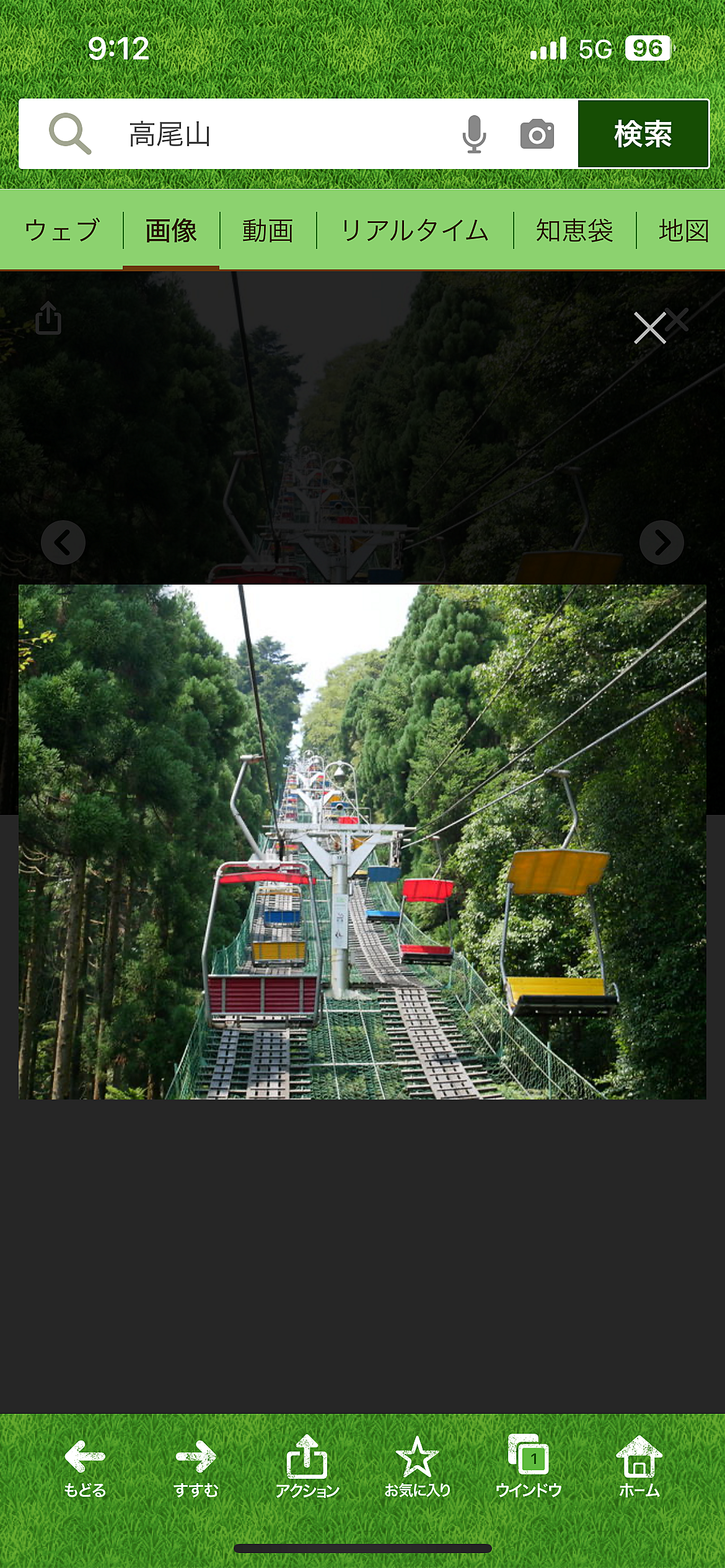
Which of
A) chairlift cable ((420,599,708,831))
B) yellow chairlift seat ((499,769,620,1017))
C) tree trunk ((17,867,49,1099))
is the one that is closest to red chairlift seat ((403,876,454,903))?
chairlift cable ((420,599,708,831))

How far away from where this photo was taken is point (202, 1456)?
3.95m

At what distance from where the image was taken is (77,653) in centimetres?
676

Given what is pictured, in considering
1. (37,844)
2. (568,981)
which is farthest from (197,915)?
(568,981)

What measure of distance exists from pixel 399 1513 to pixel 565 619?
4711 mm

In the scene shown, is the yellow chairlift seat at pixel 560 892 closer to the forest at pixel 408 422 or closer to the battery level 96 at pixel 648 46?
the forest at pixel 408 422

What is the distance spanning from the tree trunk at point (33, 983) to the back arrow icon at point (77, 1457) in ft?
9.64

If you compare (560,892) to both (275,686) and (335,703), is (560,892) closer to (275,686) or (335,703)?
(335,703)

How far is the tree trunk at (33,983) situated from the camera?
682 cm

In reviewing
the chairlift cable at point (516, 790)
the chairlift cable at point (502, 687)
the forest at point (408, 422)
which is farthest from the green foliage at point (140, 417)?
the chairlift cable at point (516, 790)

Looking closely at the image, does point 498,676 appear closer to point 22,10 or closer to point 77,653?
point 77,653

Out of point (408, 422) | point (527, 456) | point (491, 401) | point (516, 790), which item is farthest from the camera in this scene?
point (408, 422)

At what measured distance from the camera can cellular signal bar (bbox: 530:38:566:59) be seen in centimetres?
536

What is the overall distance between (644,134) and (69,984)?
5.42m

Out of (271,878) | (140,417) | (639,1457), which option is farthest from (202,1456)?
(140,417)
